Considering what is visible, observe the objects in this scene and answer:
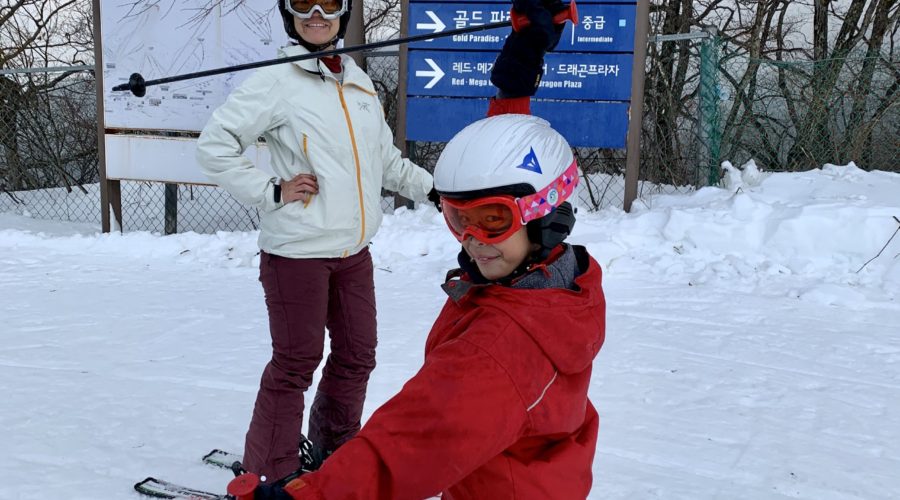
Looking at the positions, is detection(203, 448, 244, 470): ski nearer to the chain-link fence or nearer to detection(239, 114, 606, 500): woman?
detection(239, 114, 606, 500): woman

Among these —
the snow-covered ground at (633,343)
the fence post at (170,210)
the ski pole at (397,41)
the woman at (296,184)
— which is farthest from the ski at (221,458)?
the fence post at (170,210)

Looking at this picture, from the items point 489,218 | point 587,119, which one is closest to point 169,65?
point 587,119

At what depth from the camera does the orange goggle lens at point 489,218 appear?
4.76 feet

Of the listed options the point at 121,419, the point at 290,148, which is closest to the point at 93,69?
the point at 121,419

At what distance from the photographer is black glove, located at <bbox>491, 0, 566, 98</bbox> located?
1831mm

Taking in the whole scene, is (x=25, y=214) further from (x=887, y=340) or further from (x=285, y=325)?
(x=887, y=340)

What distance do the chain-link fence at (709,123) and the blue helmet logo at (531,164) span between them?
5800 mm

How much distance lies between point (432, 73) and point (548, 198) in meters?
5.73

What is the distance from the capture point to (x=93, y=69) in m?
7.42

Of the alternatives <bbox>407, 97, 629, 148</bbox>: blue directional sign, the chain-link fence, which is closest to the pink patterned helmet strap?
<bbox>407, 97, 629, 148</bbox>: blue directional sign

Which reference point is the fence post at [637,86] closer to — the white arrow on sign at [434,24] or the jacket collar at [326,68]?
the white arrow on sign at [434,24]

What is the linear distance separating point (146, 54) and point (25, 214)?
10.4 ft

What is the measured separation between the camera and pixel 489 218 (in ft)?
4.85

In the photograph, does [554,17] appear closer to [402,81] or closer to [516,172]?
[516,172]
